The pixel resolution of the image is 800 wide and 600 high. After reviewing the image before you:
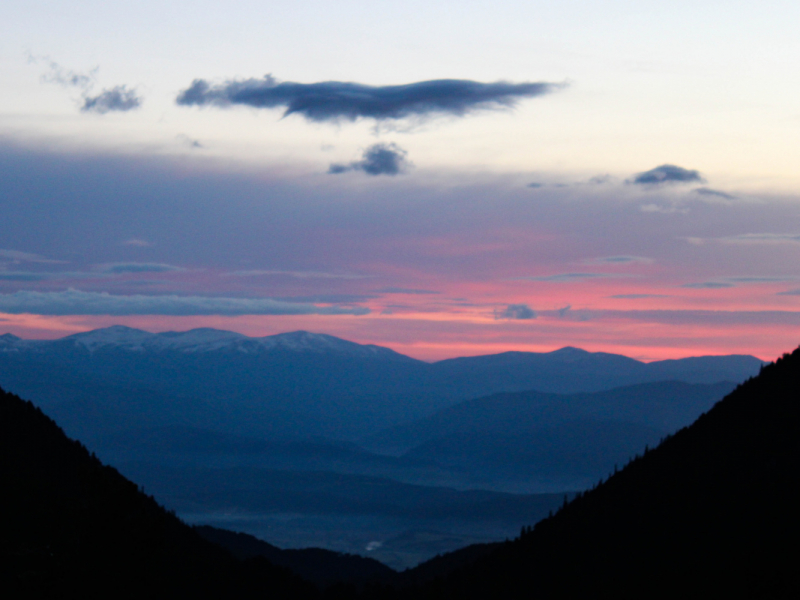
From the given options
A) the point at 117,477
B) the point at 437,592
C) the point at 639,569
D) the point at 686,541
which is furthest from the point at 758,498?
the point at 117,477

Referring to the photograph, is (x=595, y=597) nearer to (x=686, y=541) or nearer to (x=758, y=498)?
(x=686, y=541)

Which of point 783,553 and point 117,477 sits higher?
point 117,477

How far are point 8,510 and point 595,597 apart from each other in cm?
13281

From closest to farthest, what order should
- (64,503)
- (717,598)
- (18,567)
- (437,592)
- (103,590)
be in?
(103,590)
(18,567)
(717,598)
(64,503)
(437,592)

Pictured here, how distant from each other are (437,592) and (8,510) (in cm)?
10012

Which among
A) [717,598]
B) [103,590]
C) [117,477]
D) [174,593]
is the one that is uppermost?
[117,477]

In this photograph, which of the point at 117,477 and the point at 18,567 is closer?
the point at 117,477

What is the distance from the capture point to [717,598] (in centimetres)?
14600

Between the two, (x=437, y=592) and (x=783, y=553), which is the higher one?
(x=783, y=553)

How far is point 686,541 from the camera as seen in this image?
193875 mm

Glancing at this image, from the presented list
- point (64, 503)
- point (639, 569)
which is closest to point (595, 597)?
point (639, 569)

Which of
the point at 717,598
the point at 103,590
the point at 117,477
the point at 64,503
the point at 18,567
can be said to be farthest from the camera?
the point at 64,503

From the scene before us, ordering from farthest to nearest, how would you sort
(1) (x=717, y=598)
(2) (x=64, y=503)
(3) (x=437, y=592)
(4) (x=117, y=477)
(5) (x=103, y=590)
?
(3) (x=437, y=592), (2) (x=64, y=503), (1) (x=717, y=598), (4) (x=117, y=477), (5) (x=103, y=590)

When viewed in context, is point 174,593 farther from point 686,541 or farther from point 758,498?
point 758,498
